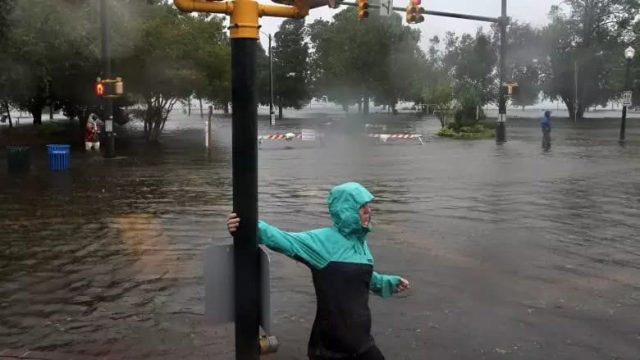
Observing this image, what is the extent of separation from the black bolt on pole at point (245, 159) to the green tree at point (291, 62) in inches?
3289

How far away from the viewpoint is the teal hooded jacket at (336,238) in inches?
139

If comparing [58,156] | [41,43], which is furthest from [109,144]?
[58,156]

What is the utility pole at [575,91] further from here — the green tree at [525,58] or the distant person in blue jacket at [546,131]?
the distant person in blue jacket at [546,131]

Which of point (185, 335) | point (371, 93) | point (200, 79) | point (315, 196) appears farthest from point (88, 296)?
point (371, 93)

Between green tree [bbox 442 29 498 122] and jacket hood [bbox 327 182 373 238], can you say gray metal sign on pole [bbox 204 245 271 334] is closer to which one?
jacket hood [bbox 327 182 373 238]

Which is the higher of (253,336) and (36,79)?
(36,79)

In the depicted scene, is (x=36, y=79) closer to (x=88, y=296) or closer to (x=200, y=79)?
(x=200, y=79)

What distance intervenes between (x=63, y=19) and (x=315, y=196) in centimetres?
1340

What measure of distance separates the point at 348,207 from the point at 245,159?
606 millimetres

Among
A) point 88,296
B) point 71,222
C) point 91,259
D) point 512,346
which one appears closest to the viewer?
point 512,346

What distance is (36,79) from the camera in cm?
2403

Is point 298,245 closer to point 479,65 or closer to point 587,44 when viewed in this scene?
point 587,44

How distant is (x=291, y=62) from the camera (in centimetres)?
8819

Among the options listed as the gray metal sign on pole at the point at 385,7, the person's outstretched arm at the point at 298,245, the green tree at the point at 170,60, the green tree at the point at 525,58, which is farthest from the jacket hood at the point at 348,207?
the green tree at the point at 525,58
